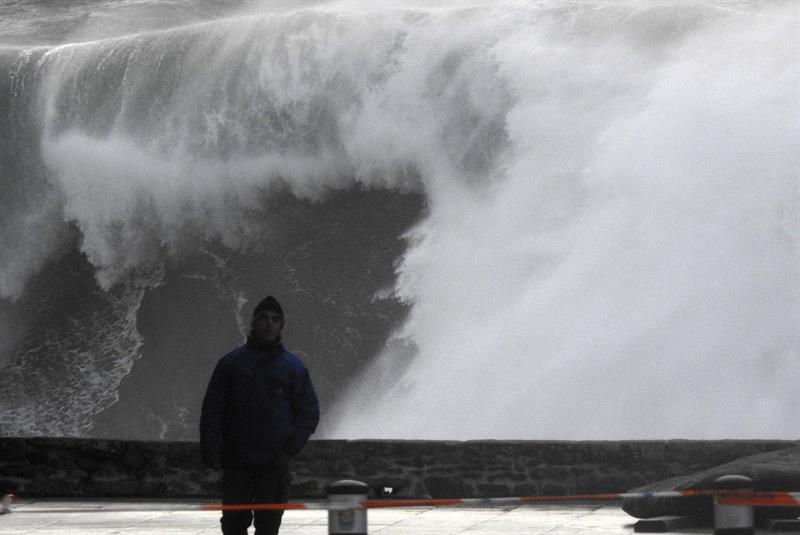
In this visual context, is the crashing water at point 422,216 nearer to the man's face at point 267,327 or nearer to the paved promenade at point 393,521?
the paved promenade at point 393,521

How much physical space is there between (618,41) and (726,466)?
16.2 meters

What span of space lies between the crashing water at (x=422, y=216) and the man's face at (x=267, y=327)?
9.75 m

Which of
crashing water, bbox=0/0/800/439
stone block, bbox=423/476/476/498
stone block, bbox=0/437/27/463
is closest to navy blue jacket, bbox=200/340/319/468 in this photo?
stone block, bbox=423/476/476/498

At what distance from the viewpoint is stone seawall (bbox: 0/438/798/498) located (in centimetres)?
1306

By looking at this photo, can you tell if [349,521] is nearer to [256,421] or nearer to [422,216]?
[256,421]

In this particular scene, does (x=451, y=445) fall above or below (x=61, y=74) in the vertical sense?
below

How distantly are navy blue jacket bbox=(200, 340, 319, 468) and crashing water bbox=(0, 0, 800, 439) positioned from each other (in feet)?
31.6

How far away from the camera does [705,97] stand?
23328mm

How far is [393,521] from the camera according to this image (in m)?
11.6

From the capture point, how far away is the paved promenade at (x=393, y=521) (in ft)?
35.7

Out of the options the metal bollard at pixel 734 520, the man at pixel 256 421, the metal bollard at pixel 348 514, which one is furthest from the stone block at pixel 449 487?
the metal bollard at pixel 734 520

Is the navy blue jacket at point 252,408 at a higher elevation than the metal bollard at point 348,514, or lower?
higher

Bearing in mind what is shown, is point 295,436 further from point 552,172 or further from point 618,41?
point 618,41

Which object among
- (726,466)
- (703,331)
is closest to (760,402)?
(703,331)
